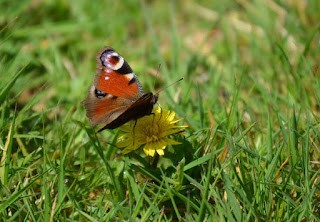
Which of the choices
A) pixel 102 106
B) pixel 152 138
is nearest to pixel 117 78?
pixel 102 106

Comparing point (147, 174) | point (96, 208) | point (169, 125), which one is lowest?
point (96, 208)

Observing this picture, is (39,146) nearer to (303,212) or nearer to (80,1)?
(303,212)

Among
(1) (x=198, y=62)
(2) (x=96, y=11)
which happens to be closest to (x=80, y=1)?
(2) (x=96, y=11)

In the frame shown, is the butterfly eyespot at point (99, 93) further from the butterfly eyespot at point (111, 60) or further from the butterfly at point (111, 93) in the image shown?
the butterfly eyespot at point (111, 60)

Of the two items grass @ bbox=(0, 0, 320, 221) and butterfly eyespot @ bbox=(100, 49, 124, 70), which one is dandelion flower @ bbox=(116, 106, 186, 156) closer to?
grass @ bbox=(0, 0, 320, 221)

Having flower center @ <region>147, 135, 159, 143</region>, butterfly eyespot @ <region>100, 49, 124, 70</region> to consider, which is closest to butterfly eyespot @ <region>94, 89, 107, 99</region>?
butterfly eyespot @ <region>100, 49, 124, 70</region>

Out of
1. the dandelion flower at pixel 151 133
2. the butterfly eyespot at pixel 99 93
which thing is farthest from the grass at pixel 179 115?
the butterfly eyespot at pixel 99 93
